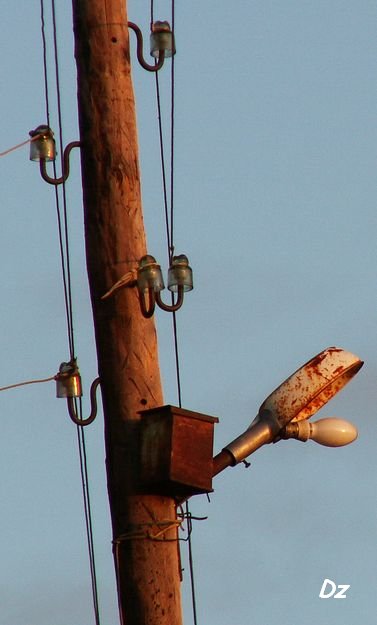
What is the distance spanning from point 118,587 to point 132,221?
5.99 ft

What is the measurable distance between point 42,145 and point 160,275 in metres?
1.14

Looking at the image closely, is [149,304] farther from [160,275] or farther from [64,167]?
[64,167]

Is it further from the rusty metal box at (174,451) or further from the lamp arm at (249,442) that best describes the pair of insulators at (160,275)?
the lamp arm at (249,442)

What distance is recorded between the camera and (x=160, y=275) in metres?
9.96

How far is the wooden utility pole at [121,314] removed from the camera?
31.9 ft

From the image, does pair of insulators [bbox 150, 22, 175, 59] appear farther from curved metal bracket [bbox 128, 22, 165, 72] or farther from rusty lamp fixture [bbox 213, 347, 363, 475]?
rusty lamp fixture [bbox 213, 347, 363, 475]

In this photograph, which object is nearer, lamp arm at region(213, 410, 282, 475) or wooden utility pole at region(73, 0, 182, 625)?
wooden utility pole at region(73, 0, 182, 625)

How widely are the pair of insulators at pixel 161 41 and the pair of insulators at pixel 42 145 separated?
0.73 metres

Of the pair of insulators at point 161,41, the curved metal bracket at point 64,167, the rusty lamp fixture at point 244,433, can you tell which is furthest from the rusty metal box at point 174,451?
the pair of insulators at point 161,41

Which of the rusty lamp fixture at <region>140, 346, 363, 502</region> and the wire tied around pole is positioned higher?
the rusty lamp fixture at <region>140, 346, 363, 502</region>

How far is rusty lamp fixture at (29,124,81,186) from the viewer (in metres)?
10.5

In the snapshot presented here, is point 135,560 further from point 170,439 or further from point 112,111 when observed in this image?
point 112,111

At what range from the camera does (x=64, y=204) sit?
11.0 m

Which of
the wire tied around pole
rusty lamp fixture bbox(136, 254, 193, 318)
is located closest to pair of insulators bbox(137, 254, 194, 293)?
rusty lamp fixture bbox(136, 254, 193, 318)
